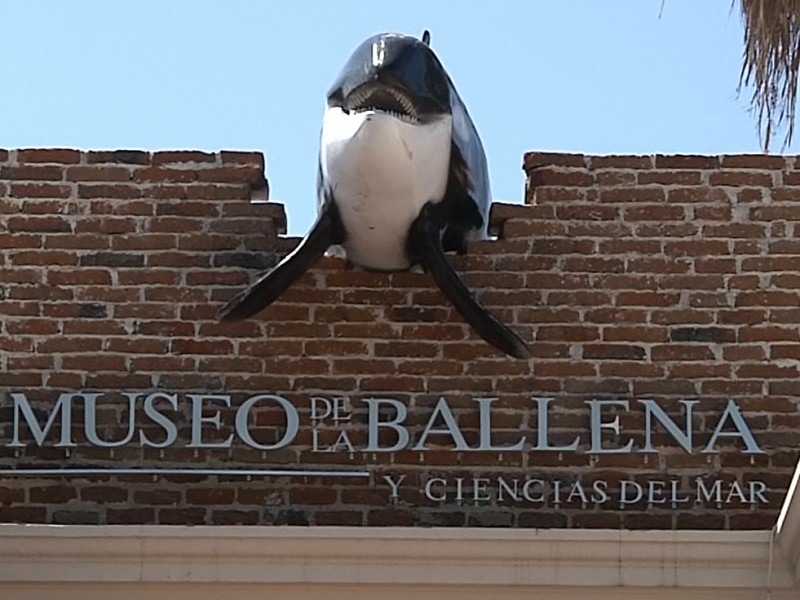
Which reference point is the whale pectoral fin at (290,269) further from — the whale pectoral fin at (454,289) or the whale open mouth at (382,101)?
the whale open mouth at (382,101)

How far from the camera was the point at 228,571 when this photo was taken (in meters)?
7.85

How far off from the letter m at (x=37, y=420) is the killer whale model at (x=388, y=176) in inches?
31.3

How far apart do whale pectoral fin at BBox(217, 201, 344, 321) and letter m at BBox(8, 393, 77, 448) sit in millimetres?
789

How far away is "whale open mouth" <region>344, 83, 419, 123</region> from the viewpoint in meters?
8.40

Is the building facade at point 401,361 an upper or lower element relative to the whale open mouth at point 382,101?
lower

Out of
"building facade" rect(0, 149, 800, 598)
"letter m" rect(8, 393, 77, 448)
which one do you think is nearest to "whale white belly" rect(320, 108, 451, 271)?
"building facade" rect(0, 149, 800, 598)

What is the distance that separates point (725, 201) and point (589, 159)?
2.14ft

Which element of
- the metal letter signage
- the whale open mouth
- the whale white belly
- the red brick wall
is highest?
the whale open mouth

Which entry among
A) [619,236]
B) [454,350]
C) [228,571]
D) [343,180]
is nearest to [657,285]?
[619,236]

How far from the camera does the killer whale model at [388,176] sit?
8414 mm

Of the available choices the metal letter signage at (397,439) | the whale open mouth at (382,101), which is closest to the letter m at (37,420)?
the metal letter signage at (397,439)

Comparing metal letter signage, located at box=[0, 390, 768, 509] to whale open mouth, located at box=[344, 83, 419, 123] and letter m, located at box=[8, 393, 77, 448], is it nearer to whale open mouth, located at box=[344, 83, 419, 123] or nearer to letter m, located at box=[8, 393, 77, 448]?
letter m, located at box=[8, 393, 77, 448]

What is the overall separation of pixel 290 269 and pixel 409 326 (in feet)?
2.13

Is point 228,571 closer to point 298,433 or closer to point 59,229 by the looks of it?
point 298,433
